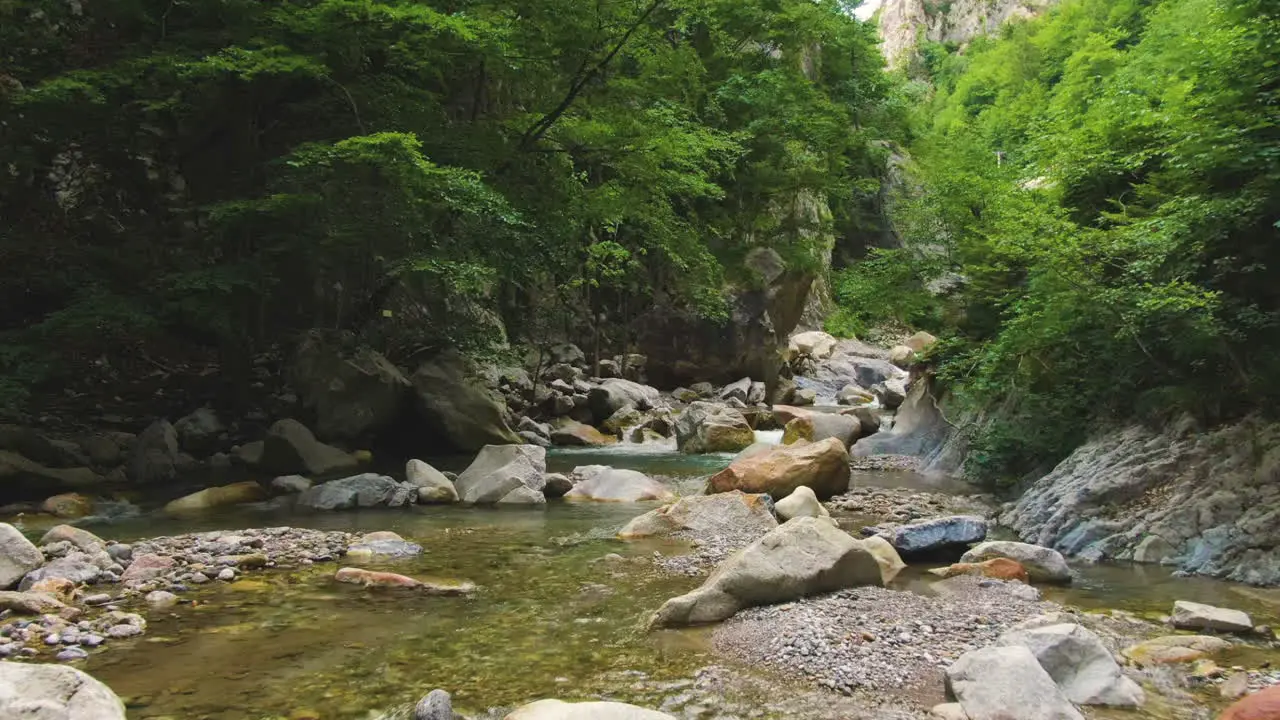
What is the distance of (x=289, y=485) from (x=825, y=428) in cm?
1056

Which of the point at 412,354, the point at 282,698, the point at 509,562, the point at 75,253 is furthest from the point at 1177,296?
the point at 75,253

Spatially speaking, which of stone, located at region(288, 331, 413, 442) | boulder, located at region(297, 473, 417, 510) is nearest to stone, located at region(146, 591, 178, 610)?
boulder, located at region(297, 473, 417, 510)

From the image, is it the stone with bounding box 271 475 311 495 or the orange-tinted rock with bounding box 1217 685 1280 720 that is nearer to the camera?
the orange-tinted rock with bounding box 1217 685 1280 720

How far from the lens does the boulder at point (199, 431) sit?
13.8m

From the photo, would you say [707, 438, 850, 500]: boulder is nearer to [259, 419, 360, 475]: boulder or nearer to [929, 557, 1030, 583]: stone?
[929, 557, 1030, 583]: stone

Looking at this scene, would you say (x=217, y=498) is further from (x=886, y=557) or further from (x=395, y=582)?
(x=886, y=557)

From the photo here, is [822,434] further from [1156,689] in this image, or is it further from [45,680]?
[45,680]

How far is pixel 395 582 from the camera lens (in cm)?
656

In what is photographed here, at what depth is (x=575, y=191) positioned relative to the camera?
54.3ft

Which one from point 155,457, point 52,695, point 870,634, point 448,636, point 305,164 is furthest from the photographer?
point 155,457

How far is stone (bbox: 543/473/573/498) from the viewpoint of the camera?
38.7 feet

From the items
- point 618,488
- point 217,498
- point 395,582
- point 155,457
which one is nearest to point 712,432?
point 618,488

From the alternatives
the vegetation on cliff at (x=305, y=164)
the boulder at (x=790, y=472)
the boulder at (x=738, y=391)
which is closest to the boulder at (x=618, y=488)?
the boulder at (x=790, y=472)

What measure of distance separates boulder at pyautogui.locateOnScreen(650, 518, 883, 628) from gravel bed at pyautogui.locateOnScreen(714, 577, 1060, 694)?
0.40 ft
